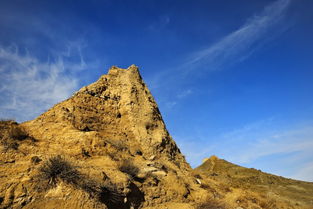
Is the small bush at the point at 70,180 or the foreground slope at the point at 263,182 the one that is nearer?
the small bush at the point at 70,180

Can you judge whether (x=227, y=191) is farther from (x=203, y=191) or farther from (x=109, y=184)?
(x=109, y=184)

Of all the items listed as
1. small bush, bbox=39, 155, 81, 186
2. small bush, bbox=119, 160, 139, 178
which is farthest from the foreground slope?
small bush, bbox=39, 155, 81, 186

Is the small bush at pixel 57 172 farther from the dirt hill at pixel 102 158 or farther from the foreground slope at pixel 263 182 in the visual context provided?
the foreground slope at pixel 263 182

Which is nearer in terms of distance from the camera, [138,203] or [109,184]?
[109,184]

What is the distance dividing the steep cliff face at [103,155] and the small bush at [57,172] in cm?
3

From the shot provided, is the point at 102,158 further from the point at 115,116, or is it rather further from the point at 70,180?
the point at 115,116

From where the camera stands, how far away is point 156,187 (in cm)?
840

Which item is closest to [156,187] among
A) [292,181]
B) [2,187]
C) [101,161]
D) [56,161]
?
[101,161]

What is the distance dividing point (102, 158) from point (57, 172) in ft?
7.56

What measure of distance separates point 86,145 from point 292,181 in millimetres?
31717

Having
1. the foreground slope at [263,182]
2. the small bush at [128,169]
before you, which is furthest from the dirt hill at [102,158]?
the foreground slope at [263,182]

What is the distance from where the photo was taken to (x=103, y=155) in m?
8.59

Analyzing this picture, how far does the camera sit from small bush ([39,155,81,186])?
586 centimetres

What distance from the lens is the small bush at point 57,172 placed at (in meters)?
5.86
